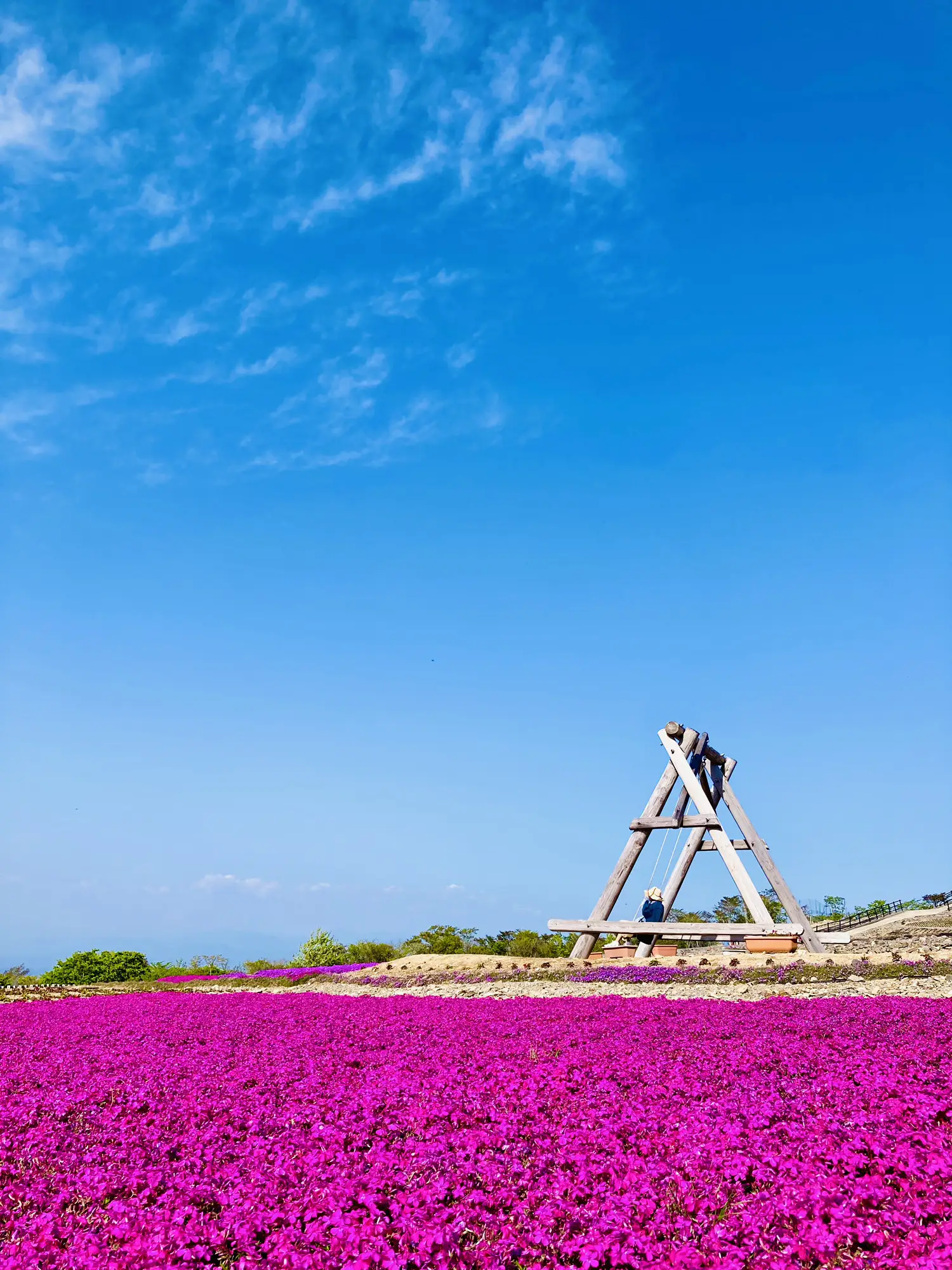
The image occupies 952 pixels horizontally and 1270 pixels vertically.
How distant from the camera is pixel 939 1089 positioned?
775 centimetres

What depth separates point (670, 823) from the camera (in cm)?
2466

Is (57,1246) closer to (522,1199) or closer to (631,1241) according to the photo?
(522,1199)

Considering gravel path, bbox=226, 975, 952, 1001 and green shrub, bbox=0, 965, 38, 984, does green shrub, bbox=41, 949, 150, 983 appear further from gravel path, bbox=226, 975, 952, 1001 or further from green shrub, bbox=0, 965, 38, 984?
gravel path, bbox=226, 975, 952, 1001

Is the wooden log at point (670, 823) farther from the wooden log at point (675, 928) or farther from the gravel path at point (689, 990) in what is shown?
the gravel path at point (689, 990)

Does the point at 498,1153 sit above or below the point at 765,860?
below

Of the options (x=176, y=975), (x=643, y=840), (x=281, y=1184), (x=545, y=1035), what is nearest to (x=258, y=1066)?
(x=545, y=1035)

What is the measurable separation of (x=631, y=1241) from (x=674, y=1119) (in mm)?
2238

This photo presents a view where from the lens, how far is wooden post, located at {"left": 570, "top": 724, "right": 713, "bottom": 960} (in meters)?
24.1

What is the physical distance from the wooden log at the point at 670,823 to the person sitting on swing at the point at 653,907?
7.01ft

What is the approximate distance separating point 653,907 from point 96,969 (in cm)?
2248

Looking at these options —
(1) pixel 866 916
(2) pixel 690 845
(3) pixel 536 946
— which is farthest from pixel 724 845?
(1) pixel 866 916

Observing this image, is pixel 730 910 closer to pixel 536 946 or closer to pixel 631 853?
pixel 536 946

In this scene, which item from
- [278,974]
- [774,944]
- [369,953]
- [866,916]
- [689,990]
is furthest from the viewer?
[866,916]

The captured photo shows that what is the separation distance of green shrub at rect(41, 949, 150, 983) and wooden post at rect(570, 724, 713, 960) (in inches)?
786
